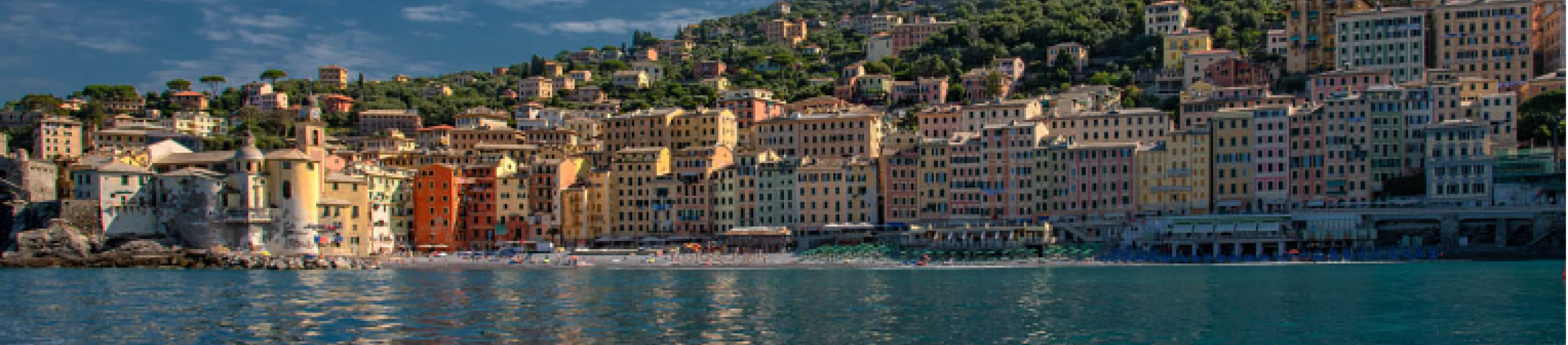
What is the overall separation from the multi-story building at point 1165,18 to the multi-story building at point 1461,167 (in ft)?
136

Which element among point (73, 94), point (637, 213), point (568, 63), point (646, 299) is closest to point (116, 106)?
point (73, 94)

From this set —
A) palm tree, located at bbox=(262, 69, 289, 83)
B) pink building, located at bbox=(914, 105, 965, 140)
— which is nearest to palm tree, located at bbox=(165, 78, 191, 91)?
palm tree, located at bbox=(262, 69, 289, 83)

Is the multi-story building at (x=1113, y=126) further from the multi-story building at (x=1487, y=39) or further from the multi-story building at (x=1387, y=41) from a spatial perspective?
the multi-story building at (x=1487, y=39)

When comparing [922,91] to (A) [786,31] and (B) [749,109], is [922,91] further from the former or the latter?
(A) [786,31]

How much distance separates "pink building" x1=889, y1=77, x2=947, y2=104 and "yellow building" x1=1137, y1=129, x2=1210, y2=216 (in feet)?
103

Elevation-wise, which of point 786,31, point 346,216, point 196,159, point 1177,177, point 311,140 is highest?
point 786,31

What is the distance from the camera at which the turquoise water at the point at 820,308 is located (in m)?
35.0

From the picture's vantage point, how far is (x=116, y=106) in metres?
127

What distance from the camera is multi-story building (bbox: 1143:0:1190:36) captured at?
114625 millimetres

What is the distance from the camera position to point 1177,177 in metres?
79.6

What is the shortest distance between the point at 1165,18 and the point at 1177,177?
39443 mm

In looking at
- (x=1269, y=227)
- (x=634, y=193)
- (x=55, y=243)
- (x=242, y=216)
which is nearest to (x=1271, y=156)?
(x=1269, y=227)

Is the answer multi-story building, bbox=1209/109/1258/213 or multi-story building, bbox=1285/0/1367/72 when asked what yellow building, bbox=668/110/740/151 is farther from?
multi-story building, bbox=1285/0/1367/72

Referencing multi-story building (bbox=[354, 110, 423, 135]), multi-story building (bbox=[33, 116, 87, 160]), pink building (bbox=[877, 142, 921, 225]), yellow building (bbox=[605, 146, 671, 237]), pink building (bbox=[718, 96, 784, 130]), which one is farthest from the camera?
multi-story building (bbox=[354, 110, 423, 135])
